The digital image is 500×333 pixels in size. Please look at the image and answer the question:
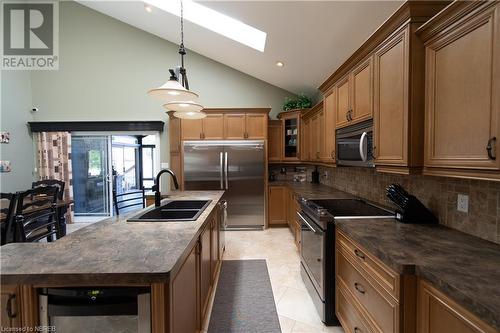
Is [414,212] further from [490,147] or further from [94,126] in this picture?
[94,126]

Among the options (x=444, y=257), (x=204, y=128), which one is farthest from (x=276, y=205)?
(x=444, y=257)

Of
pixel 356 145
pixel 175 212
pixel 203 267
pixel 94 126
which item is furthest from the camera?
pixel 94 126

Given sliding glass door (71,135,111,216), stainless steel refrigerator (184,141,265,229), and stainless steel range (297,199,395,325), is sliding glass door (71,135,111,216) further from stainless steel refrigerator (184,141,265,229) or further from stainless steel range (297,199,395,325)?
stainless steel range (297,199,395,325)

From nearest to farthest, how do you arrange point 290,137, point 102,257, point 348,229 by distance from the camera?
point 102,257
point 348,229
point 290,137

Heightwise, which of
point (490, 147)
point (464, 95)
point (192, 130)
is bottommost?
point (490, 147)

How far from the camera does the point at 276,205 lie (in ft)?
15.7

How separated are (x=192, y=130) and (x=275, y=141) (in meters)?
1.69

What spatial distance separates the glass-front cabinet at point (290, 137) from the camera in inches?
191

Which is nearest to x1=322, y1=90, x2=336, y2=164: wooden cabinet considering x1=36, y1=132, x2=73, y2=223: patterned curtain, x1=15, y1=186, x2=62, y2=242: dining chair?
x1=15, y1=186, x2=62, y2=242: dining chair

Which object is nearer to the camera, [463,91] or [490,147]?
[490,147]

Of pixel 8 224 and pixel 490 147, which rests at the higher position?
pixel 490 147

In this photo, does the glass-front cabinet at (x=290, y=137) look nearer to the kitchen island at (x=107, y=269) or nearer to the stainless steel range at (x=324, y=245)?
the stainless steel range at (x=324, y=245)

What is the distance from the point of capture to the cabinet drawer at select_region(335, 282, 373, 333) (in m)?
1.55

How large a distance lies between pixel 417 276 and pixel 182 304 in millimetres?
1170
